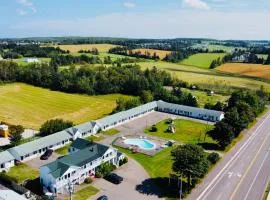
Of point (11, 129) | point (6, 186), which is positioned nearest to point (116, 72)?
point (11, 129)

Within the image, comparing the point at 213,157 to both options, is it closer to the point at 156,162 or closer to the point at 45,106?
the point at 156,162

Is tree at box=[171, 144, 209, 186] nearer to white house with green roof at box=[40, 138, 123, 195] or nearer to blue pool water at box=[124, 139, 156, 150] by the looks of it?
white house with green roof at box=[40, 138, 123, 195]

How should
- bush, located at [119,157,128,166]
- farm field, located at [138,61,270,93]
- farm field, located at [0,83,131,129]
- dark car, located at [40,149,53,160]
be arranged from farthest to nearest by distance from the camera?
farm field, located at [138,61,270,93]
farm field, located at [0,83,131,129]
dark car, located at [40,149,53,160]
bush, located at [119,157,128,166]

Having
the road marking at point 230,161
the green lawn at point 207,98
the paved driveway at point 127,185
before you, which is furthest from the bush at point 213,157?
the green lawn at point 207,98

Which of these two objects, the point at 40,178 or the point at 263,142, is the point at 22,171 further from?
the point at 263,142

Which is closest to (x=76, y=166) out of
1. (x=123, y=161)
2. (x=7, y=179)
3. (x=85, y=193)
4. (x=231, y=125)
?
(x=85, y=193)

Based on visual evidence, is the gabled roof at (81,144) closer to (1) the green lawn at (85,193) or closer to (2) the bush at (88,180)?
(2) the bush at (88,180)

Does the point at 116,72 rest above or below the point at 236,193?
above

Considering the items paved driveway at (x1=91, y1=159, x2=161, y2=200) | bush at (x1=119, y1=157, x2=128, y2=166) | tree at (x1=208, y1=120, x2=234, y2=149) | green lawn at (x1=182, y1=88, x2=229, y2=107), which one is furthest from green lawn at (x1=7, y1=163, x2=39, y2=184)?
green lawn at (x1=182, y1=88, x2=229, y2=107)
